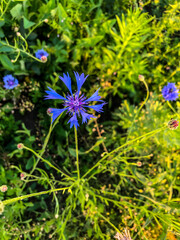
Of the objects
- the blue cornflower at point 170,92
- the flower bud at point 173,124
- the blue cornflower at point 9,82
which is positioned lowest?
the flower bud at point 173,124

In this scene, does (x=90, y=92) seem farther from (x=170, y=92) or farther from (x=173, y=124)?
(x=173, y=124)

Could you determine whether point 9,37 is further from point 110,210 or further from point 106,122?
point 110,210

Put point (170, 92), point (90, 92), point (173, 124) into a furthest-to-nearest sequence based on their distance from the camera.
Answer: point (90, 92) < point (170, 92) < point (173, 124)

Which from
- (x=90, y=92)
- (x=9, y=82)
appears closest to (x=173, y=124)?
(x=90, y=92)

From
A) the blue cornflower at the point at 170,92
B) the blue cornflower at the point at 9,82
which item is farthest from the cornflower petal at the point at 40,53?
the blue cornflower at the point at 170,92

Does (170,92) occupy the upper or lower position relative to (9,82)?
lower

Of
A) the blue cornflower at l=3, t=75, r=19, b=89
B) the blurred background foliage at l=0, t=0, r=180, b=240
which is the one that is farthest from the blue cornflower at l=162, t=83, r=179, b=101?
the blue cornflower at l=3, t=75, r=19, b=89

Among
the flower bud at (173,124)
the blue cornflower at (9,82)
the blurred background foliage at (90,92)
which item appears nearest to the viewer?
the flower bud at (173,124)

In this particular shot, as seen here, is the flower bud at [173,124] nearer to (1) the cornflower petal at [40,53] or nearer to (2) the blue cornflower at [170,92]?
(2) the blue cornflower at [170,92]

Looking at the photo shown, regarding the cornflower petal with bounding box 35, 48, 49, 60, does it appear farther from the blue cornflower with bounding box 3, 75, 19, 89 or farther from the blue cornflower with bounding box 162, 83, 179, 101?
the blue cornflower with bounding box 162, 83, 179, 101
